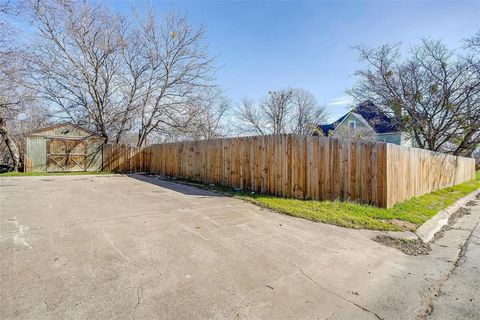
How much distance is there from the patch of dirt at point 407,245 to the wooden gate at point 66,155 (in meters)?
17.4

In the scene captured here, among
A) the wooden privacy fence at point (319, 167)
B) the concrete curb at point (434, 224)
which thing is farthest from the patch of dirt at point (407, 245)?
the wooden privacy fence at point (319, 167)

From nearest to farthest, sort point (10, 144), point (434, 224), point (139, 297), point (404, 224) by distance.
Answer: point (139, 297) → point (404, 224) → point (434, 224) → point (10, 144)

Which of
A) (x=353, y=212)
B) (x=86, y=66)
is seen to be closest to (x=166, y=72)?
(x=86, y=66)

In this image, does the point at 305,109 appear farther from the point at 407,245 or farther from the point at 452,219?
the point at 407,245

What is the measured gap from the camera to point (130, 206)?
6.26 metres

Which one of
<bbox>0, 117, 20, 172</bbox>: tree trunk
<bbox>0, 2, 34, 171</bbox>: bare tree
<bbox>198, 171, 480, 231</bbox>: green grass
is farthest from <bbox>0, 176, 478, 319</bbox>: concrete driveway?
<bbox>0, 117, 20, 172</bbox>: tree trunk

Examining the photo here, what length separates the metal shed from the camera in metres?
14.9

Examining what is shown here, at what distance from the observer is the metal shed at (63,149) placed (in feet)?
48.8

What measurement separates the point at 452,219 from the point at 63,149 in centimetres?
1935

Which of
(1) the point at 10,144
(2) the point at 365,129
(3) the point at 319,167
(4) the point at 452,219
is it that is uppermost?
(2) the point at 365,129

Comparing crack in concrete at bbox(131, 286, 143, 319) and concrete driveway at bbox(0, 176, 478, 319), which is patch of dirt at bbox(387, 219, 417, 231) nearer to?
concrete driveway at bbox(0, 176, 478, 319)

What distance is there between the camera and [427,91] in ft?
49.5

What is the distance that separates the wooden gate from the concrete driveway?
39.0 ft

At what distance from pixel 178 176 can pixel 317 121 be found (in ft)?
80.7
